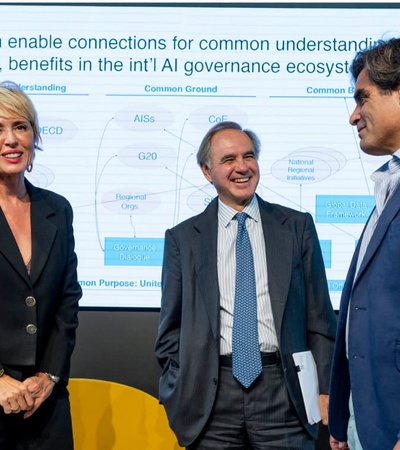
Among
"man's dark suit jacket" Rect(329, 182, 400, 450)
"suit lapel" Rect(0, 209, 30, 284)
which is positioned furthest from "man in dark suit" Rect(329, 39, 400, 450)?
"suit lapel" Rect(0, 209, 30, 284)

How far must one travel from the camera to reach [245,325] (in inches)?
113

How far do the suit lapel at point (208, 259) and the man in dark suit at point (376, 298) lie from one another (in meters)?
0.66

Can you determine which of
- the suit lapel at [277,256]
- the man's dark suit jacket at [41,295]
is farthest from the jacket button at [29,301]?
the suit lapel at [277,256]

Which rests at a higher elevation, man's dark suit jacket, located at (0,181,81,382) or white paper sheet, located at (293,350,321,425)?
man's dark suit jacket, located at (0,181,81,382)

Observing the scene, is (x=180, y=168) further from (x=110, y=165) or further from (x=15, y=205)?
(x=15, y=205)

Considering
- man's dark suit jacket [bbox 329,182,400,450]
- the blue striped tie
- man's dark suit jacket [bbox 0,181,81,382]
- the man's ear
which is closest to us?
man's dark suit jacket [bbox 329,182,400,450]

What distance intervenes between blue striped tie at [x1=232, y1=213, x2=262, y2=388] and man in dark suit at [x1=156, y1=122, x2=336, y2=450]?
3 centimetres

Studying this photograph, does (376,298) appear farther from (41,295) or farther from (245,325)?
(41,295)

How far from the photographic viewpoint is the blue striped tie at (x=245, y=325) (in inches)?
112

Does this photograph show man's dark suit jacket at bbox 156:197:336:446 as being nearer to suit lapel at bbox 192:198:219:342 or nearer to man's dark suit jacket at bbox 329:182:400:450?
suit lapel at bbox 192:198:219:342

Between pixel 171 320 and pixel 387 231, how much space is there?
118cm

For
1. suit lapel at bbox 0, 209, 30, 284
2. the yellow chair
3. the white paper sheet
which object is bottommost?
the yellow chair

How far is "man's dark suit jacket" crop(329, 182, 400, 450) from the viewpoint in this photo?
2105 mm

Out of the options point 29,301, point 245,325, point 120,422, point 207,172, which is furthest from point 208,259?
point 120,422
